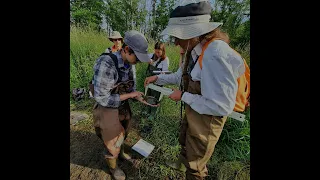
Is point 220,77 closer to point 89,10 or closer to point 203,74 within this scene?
point 203,74

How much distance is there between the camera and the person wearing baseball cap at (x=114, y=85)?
5.32 ft

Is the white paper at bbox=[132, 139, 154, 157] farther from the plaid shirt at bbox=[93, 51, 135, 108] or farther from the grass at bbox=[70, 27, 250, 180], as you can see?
the plaid shirt at bbox=[93, 51, 135, 108]

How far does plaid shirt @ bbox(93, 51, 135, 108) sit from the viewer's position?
5.30ft

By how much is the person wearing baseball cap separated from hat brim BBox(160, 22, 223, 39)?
36 centimetres

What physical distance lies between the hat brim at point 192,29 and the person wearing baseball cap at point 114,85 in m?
0.36

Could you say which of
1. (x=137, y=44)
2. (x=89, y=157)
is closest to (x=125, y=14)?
(x=89, y=157)

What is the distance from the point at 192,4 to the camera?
130 centimetres

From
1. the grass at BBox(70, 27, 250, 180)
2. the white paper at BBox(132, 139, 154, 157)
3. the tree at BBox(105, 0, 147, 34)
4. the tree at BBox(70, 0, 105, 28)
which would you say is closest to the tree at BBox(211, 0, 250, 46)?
the tree at BBox(105, 0, 147, 34)

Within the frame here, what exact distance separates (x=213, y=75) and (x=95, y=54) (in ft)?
14.9

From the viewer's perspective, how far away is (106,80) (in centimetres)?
162

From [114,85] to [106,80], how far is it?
0.13 meters

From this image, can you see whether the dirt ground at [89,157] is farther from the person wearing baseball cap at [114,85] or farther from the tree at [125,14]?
the tree at [125,14]

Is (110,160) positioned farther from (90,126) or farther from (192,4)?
(192,4)

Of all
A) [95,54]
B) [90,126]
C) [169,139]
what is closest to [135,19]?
[95,54]
